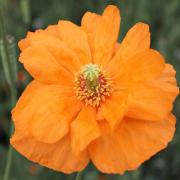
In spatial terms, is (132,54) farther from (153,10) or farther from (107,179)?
(153,10)

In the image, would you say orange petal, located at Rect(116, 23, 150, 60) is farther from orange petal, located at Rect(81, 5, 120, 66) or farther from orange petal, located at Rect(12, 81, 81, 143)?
orange petal, located at Rect(12, 81, 81, 143)

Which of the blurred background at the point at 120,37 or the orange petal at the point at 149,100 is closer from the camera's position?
the orange petal at the point at 149,100

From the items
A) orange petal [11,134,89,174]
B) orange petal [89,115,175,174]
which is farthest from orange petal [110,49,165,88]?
orange petal [11,134,89,174]

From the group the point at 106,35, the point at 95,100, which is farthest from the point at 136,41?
the point at 95,100

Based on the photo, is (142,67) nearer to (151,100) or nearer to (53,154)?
(151,100)

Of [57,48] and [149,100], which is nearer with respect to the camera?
[149,100]

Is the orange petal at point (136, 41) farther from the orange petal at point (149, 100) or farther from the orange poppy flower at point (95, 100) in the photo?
the orange petal at point (149, 100)

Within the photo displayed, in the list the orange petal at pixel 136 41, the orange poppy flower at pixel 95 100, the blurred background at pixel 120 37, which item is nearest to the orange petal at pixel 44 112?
the orange poppy flower at pixel 95 100
